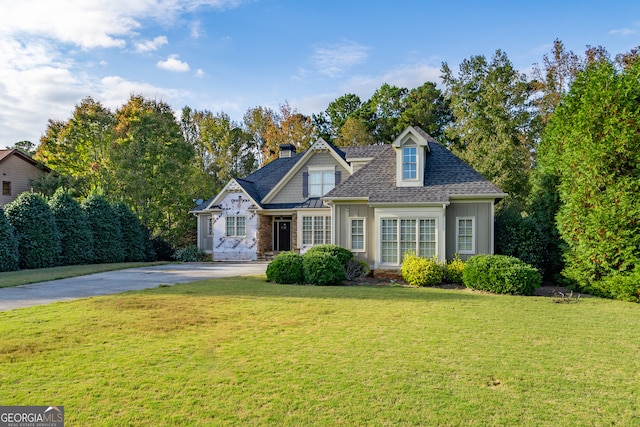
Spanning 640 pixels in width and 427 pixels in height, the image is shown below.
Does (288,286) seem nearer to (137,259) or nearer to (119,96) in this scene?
(137,259)

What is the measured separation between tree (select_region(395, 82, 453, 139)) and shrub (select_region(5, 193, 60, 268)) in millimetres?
31193

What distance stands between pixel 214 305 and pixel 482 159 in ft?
73.4

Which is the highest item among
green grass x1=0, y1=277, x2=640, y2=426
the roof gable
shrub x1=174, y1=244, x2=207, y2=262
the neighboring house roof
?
the neighboring house roof

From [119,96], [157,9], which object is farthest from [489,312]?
[119,96]

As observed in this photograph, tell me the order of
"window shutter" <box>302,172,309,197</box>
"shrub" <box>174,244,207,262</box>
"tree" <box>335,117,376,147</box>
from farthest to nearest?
"tree" <box>335,117,376,147</box>
"shrub" <box>174,244,207,262</box>
"window shutter" <box>302,172,309,197</box>

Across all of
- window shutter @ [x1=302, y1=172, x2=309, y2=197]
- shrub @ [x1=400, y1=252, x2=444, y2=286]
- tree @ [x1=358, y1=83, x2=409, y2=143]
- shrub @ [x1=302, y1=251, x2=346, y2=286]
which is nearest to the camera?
shrub @ [x1=302, y1=251, x2=346, y2=286]

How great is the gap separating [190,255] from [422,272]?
54.2 ft

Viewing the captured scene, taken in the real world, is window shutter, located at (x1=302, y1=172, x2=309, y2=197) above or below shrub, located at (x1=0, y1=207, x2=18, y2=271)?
above

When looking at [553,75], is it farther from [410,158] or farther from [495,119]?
Result: [410,158]

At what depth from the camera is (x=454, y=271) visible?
15.0 m

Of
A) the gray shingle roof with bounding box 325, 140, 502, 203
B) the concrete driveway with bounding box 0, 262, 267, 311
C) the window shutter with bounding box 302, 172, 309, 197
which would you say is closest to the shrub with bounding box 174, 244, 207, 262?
the window shutter with bounding box 302, 172, 309, 197

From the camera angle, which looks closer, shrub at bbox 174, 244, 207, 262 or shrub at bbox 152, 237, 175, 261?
shrub at bbox 174, 244, 207, 262

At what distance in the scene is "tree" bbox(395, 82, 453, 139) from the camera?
42.4 meters

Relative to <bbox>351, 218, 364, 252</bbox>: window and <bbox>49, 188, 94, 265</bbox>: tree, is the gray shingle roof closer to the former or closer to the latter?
<bbox>351, 218, 364, 252</bbox>: window
